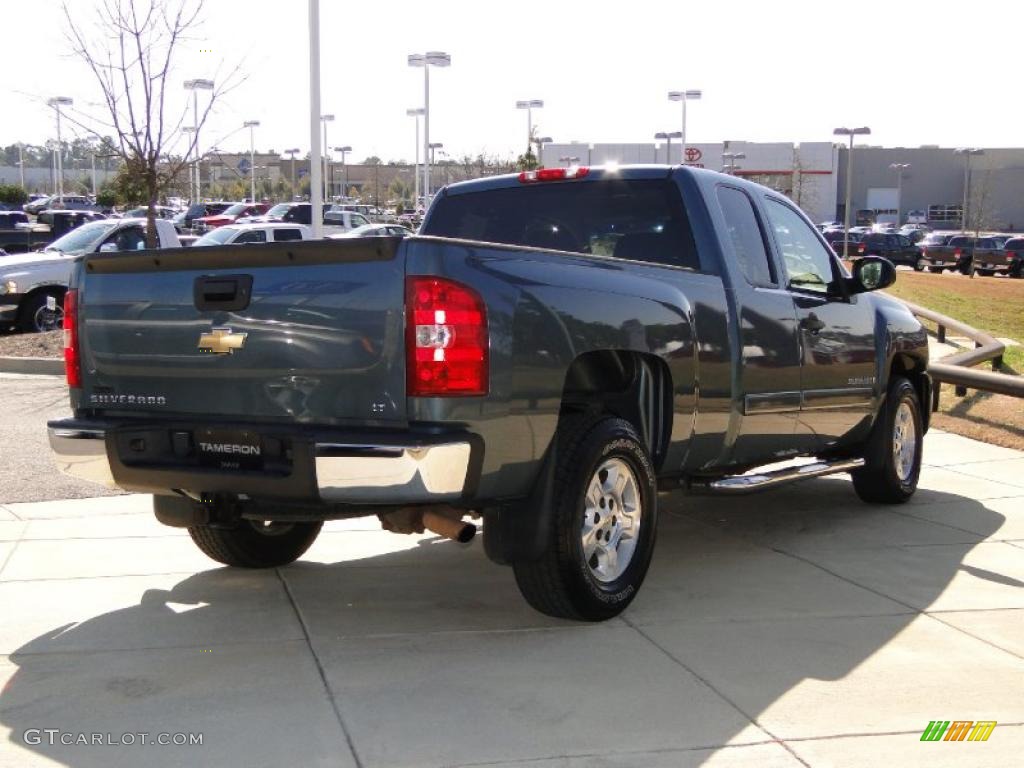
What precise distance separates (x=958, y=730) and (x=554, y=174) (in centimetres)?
382

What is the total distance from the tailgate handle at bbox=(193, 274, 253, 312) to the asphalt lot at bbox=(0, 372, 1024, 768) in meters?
1.40

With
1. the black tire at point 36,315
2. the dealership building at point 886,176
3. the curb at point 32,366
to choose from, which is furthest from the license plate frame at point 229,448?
the dealership building at point 886,176

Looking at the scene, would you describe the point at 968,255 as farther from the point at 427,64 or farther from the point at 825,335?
the point at 825,335

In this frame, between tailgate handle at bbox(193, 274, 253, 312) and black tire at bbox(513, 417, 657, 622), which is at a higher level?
tailgate handle at bbox(193, 274, 253, 312)

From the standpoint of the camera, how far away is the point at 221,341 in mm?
5160

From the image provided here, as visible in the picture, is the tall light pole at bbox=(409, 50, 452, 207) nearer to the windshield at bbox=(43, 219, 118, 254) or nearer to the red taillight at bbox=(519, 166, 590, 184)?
the windshield at bbox=(43, 219, 118, 254)

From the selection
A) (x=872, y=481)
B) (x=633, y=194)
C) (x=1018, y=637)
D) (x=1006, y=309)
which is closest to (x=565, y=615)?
(x=1018, y=637)

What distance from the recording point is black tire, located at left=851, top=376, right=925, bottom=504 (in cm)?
829

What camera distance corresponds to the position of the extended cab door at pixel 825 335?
291 inches

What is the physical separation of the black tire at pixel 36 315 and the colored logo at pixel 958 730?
16.7 m

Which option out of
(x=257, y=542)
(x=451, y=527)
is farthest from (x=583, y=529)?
(x=257, y=542)

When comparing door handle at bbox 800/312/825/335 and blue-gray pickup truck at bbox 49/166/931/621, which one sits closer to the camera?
blue-gray pickup truck at bbox 49/166/931/621

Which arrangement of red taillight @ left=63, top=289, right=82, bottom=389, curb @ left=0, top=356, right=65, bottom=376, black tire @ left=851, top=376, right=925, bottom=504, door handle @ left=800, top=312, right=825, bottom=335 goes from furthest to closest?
1. curb @ left=0, top=356, right=65, bottom=376
2. black tire @ left=851, top=376, right=925, bottom=504
3. door handle @ left=800, top=312, right=825, bottom=335
4. red taillight @ left=63, top=289, right=82, bottom=389

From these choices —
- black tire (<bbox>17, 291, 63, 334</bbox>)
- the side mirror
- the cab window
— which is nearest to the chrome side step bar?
the cab window
